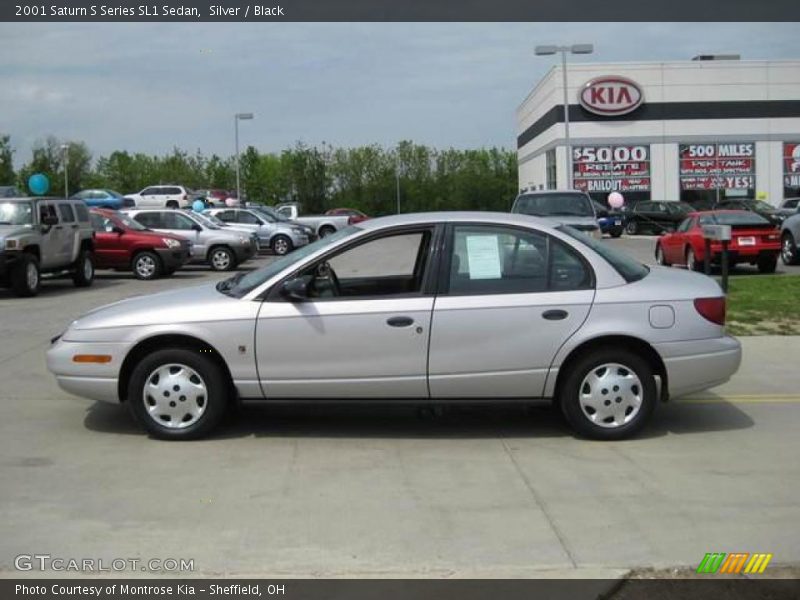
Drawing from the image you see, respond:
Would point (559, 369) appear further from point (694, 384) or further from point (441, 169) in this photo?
point (441, 169)

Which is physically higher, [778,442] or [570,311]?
[570,311]

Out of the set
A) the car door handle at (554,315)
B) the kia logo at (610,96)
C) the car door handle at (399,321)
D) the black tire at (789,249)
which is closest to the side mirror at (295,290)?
the car door handle at (399,321)

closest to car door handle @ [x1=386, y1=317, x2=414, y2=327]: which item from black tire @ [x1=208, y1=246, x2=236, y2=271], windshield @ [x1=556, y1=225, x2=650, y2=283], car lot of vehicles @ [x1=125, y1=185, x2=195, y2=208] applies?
windshield @ [x1=556, y1=225, x2=650, y2=283]

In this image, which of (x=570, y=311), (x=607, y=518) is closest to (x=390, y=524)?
(x=607, y=518)

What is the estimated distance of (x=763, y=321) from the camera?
480 inches

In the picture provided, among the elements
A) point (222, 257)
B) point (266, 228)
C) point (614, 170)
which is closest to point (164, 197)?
point (266, 228)

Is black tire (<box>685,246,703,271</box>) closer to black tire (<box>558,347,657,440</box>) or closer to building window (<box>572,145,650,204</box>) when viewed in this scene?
black tire (<box>558,347,657,440</box>)

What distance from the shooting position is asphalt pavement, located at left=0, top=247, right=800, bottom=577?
476cm

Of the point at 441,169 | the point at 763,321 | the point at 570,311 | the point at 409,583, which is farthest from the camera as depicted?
the point at 441,169

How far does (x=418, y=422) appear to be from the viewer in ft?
24.5

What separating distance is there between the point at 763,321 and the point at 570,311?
6571 mm

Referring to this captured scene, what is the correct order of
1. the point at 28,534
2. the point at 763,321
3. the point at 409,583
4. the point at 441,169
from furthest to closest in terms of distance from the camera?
the point at 441,169, the point at 763,321, the point at 28,534, the point at 409,583

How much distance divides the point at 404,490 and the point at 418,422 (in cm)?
174

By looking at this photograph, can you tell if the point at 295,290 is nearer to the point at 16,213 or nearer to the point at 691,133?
the point at 16,213
